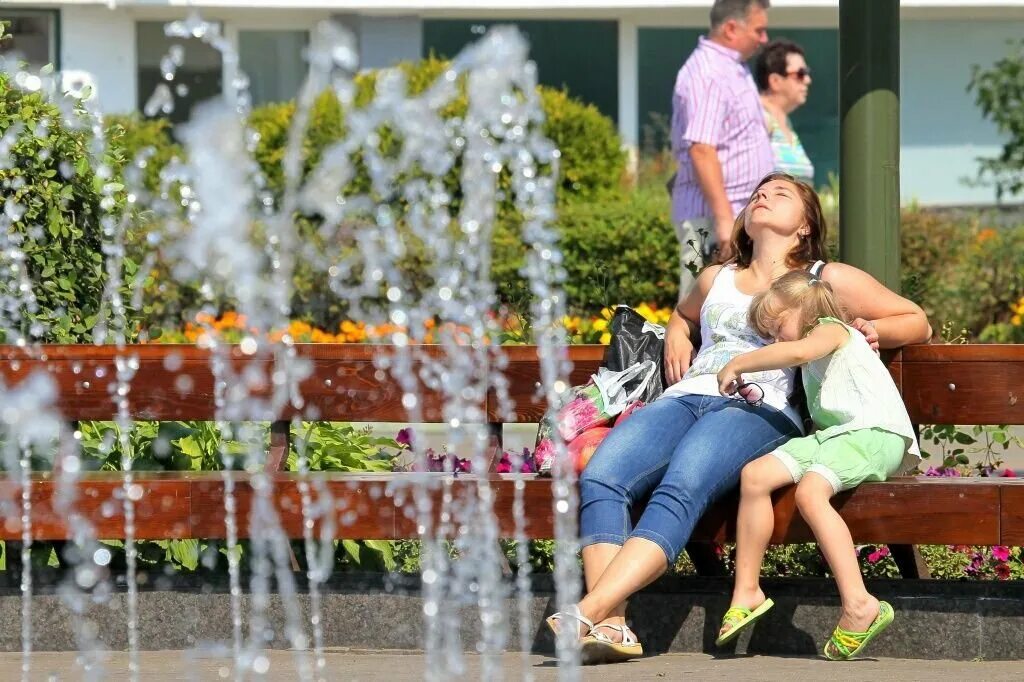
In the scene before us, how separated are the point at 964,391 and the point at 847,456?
59cm


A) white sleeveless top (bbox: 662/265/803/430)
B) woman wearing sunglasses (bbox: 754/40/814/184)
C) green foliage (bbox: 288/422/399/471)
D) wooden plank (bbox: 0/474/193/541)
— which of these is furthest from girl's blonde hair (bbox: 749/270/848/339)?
woman wearing sunglasses (bbox: 754/40/814/184)

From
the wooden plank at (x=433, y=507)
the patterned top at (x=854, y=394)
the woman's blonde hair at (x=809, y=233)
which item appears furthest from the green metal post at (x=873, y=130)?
the wooden plank at (x=433, y=507)

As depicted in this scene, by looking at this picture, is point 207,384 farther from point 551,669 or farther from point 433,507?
point 551,669

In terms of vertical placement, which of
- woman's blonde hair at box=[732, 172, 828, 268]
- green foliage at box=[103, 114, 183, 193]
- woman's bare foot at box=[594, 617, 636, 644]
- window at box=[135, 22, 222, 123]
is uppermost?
window at box=[135, 22, 222, 123]

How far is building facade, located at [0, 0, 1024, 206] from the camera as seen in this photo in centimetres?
1875

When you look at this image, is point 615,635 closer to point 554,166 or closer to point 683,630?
point 683,630

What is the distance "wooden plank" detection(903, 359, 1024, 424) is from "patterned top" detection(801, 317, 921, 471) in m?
0.25

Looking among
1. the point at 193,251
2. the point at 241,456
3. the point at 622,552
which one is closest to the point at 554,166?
the point at 193,251

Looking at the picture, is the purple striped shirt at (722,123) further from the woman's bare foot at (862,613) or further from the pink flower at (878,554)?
the woman's bare foot at (862,613)

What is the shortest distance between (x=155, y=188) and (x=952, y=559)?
38.4 feet

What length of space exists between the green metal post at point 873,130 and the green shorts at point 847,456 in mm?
895

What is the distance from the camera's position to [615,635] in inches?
186

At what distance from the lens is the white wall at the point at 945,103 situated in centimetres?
1955

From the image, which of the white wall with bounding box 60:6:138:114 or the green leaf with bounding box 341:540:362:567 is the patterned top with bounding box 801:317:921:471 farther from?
the white wall with bounding box 60:6:138:114
